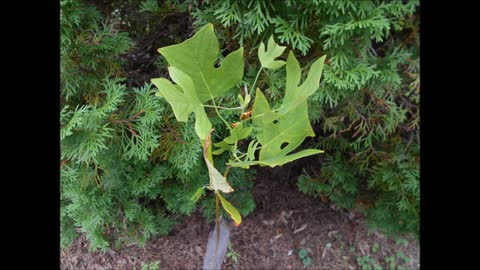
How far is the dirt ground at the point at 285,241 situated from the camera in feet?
3.40

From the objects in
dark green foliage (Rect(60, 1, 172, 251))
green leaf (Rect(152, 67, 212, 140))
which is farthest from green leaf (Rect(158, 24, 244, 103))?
dark green foliage (Rect(60, 1, 172, 251))

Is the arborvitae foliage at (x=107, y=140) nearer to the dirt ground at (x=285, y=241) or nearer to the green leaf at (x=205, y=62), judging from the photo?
the dirt ground at (x=285, y=241)

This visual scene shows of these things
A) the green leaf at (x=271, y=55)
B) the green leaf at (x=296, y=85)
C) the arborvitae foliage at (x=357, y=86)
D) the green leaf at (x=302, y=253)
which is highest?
the green leaf at (x=271, y=55)

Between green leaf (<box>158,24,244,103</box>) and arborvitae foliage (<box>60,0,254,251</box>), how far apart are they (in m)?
0.33

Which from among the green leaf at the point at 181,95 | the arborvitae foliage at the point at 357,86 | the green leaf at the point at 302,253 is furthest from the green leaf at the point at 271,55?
the green leaf at the point at 302,253

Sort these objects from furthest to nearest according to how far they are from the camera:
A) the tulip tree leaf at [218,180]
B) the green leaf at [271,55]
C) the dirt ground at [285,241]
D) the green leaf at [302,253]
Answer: the green leaf at [302,253]
the dirt ground at [285,241]
the green leaf at [271,55]
the tulip tree leaf at [218,180]

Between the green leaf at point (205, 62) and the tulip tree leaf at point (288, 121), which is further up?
the green leaf at point (205, 62)

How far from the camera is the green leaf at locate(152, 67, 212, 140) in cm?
53

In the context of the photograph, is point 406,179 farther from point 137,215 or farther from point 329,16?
point 137,215

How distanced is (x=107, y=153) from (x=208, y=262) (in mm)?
396

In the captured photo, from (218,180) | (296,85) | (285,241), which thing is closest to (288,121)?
(296,85)

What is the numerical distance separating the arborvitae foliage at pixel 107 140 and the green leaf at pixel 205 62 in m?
0.33

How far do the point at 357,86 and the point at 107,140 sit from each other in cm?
72

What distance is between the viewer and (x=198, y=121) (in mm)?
573
